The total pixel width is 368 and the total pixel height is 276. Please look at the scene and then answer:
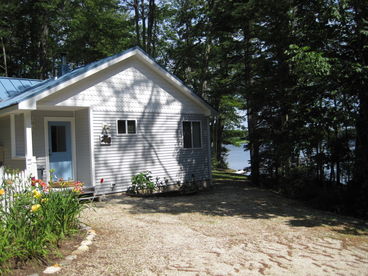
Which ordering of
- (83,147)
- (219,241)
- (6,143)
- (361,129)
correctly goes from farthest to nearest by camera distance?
1. (6,143)
2. (83,147)
3. (361,129)
4. (219,241)

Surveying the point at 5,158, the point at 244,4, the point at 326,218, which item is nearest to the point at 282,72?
the point at 244,4

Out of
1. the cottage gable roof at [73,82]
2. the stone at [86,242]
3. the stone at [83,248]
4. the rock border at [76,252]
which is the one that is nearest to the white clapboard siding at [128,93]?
the cottage gable roof at [73,82]

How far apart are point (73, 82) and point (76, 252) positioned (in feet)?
19.9

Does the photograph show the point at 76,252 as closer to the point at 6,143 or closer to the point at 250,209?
the point at 250,209

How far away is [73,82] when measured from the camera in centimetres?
956

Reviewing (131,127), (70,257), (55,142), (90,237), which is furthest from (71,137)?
(70,257)

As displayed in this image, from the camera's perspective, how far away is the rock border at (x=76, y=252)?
13.6 ft

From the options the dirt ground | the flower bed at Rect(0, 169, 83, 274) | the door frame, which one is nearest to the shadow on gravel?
the dirt ground

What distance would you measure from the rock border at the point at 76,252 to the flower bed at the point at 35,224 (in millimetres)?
249

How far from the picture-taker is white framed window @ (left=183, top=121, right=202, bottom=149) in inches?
519

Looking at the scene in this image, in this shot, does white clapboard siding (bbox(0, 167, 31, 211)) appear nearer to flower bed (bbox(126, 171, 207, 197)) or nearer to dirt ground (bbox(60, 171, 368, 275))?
dirt ground (bbox(60, 171, 368, 275))

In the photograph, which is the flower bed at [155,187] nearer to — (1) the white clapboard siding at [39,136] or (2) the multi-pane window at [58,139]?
(2) the multi-pane window at [58,139]

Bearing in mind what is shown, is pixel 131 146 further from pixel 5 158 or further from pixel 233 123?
pixel 233 123

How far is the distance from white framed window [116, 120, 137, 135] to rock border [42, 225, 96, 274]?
5316 mm
